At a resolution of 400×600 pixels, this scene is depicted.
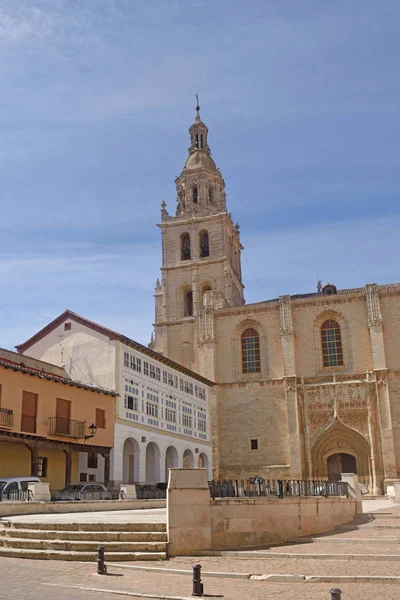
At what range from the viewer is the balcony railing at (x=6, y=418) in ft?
83.3

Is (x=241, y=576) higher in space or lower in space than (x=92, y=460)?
lower

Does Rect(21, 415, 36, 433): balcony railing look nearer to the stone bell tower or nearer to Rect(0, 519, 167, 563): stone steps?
Rect(0, 519, 167, 563): stone steps

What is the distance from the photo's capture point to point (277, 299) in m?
52.0

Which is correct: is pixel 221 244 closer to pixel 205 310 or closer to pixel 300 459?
pixel 205 310

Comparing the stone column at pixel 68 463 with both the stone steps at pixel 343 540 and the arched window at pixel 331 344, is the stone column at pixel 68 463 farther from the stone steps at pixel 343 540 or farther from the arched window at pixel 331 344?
the arched window at pixel 331 344

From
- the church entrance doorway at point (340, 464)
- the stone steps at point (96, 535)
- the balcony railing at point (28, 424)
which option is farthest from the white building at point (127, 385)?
the stone steps at point (96, 535)

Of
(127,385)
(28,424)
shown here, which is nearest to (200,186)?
(127,385)

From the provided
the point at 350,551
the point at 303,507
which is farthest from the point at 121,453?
the point at 350,551

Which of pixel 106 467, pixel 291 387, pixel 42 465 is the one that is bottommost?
pixel 106 467

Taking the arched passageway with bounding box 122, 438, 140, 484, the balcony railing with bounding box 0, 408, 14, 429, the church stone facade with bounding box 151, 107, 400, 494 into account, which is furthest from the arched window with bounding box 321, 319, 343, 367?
the balcony railing with bounding box 0, 408, 14, 429

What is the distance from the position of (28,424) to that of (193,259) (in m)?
34.5

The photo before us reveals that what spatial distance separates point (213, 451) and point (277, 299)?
1384 cm

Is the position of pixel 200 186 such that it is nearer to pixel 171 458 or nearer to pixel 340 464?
pixel 340 464

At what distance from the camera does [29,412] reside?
89.1 ft
